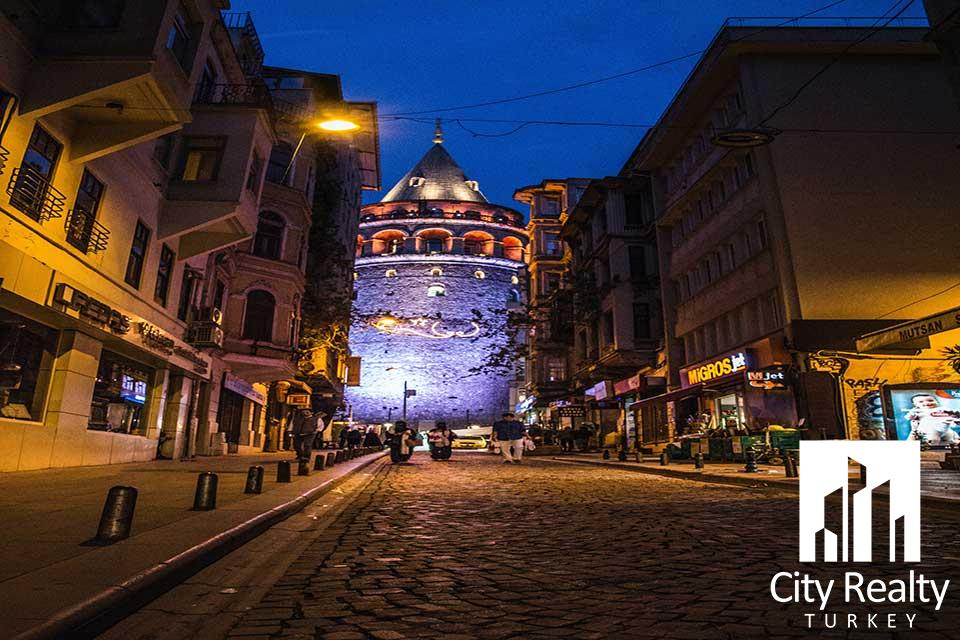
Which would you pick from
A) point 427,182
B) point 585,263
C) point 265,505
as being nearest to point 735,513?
point 265,505

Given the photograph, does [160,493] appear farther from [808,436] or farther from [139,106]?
[808,436]

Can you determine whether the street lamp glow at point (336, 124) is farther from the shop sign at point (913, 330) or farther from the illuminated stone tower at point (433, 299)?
the illuminated stone tower at point (433, 299)

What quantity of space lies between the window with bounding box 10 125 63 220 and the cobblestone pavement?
793cm

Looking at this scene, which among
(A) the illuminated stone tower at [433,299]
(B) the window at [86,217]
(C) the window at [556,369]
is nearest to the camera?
(B) the window at [86,217]

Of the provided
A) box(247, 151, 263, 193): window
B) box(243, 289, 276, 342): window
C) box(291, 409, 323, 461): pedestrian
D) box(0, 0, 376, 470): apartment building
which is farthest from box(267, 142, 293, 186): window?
box(291, 409, 323, 461): pedestrian

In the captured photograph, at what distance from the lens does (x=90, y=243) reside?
1181cm

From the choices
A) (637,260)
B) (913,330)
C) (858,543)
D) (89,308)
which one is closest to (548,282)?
(637,260)

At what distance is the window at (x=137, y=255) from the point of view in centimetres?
1380

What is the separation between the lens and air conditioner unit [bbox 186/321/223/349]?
17.2 meters

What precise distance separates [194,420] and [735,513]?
16.3m

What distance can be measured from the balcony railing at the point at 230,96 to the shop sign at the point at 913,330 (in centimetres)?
1770

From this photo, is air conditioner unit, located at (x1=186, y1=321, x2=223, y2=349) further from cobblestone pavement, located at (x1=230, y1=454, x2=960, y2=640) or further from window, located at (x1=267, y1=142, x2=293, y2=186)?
cobblestone pavement, located at (x1=230, y1=454, x2=960, y2=640)

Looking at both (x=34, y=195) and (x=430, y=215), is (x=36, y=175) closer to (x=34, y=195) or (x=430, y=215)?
(x=34, y=195)

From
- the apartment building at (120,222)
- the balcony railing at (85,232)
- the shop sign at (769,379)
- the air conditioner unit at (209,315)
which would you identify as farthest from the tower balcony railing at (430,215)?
the balcony railing at (85,232)
